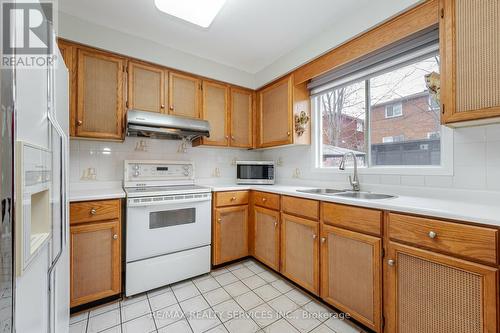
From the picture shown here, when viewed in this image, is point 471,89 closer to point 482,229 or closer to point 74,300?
point 482,229

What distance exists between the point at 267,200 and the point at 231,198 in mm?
402

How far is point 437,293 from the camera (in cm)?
106

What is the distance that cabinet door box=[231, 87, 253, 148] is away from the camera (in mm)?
2748

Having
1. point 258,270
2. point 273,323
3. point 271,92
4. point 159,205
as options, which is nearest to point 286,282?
point 258,270

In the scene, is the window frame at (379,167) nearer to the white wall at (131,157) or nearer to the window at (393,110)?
the window at (393,110)

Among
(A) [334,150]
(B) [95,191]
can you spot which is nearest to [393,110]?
(A) [334,150]

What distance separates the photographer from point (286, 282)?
2037 millimetres

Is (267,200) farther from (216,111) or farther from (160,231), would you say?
(216,111)

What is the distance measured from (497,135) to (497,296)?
94 cm

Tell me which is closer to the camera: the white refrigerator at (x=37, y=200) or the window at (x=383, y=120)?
the white refrigerator at (x=37, y=200)

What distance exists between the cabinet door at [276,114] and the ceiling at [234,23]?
1.33 feet

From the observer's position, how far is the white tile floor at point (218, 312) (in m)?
1.47

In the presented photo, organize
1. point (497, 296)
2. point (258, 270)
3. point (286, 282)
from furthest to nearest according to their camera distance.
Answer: point (258, 270) → point (286, 282) → point (497, 296)

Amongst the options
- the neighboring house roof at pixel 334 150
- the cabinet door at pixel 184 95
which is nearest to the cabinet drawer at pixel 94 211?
the cabinet door at pixel 184 95
